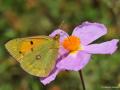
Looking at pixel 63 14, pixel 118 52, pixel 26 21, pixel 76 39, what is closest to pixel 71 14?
pixel 63 14

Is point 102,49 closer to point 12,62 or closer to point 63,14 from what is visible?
point 12,62

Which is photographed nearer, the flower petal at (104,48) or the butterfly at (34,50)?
the flower petal at (104,48)

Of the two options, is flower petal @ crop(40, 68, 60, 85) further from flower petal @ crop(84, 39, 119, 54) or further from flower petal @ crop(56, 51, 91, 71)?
flower petal @ crop(84, 39, 119, 54)

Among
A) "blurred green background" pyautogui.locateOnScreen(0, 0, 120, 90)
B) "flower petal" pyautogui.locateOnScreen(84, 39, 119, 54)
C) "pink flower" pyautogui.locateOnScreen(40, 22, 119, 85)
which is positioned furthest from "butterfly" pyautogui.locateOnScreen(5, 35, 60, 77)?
"blurred green background" pyautogui.locateOnScreen(0, 0, 120, 90)

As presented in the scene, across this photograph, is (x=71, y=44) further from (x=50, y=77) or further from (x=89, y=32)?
(x=50, y=77)

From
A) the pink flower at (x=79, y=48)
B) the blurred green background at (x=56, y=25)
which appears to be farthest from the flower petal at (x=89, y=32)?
the blurred green background at (x=56, y=25)

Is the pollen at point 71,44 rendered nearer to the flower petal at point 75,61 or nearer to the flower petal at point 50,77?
the flower petal at point 75,61

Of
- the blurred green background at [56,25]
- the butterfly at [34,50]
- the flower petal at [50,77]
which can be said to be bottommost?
the blurred green background at [56,25]
